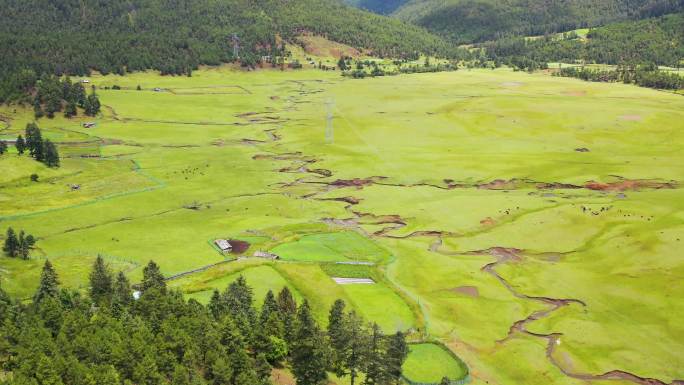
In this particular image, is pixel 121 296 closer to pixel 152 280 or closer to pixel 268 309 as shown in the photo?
pixel 152 280

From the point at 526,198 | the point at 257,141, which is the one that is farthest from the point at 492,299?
the point at 257,141

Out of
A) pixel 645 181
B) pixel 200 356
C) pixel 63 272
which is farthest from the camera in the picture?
pixel 645 181

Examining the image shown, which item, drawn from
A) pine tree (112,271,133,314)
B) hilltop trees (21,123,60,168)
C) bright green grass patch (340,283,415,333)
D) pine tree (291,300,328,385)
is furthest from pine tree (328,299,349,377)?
hilltop trees (21,123,60,168)

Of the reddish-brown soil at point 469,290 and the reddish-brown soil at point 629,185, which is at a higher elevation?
the reddish-brown soil at point 629,185

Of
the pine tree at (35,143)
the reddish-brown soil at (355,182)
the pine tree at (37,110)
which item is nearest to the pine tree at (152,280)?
the reddish-brown soil at (355,182)

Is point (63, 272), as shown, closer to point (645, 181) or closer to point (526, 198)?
point (526, 198)

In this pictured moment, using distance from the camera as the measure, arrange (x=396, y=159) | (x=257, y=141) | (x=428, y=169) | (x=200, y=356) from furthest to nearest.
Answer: (x=257, y=141) → (x=396, y=159) → (x=428, y=169) → (x=200, y=356)

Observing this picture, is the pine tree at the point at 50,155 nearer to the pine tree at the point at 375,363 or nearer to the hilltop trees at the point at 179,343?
the hilltop trees at the point at 179,343
